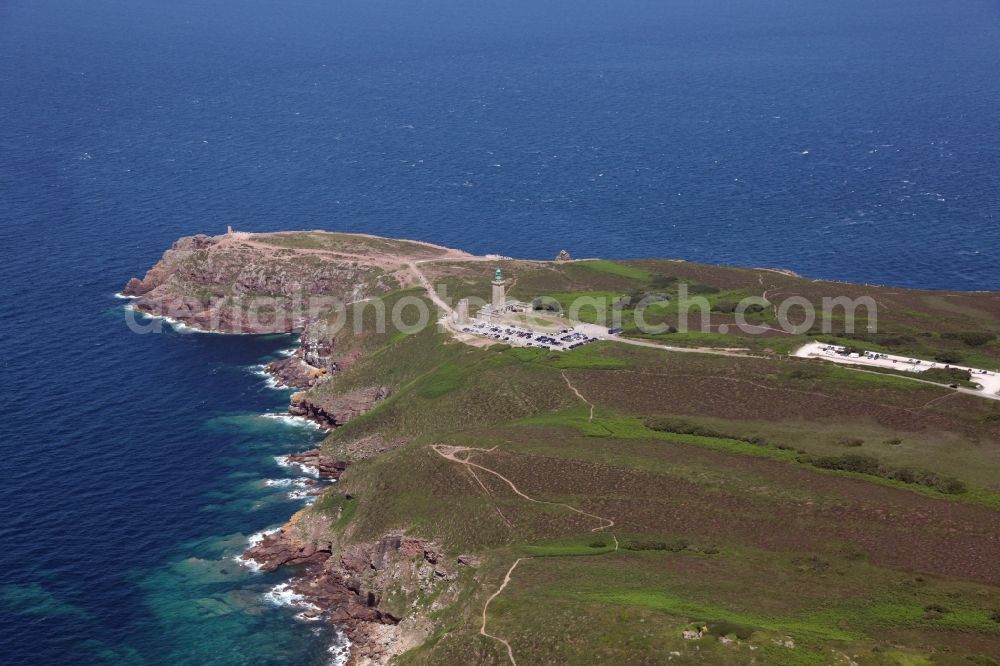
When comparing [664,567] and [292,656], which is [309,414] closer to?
[292,656]

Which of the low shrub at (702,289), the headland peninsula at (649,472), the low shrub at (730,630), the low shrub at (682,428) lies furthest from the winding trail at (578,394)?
the low shrub at (730,630)

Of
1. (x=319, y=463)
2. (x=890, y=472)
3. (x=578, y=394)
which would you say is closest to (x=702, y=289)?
(x=578, y=394)

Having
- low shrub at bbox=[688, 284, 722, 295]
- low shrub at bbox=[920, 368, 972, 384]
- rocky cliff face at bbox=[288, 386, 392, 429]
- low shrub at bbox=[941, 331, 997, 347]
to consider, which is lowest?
rocky cliff face at bbox=[288, 386, 392, 429]

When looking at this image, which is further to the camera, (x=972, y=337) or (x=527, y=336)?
(x=527, y=336)

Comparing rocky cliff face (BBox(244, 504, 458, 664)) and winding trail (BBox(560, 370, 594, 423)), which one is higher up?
winding trail (BBox(560, 370, 594, 423))

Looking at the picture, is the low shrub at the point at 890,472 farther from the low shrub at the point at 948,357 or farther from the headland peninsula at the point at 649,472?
the low shrub at the point at 948,357

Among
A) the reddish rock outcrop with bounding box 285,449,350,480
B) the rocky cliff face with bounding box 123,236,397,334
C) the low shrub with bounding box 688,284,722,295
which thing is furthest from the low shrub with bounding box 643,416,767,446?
the rocky cliff face with bounding box 123,236,397,334

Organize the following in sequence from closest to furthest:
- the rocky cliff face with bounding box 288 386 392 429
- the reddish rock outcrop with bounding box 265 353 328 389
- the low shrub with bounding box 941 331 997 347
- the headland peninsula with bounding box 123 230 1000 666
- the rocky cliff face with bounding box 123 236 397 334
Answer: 1. the headland peninsula with bounding box 123 230 1000 666
2. the low shrub with bounding box 941 331 997 347
3. the rocky cliff face with bounding box 288 386 392 429
4. the reddish rock outcrop with bounding box 265 353 328 389
5. the rocky cliff face with bounding box 123 236 397 334

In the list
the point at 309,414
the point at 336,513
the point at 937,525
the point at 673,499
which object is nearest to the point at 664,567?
the point at 673,499

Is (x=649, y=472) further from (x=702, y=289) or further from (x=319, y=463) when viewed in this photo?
(x=702, y=289)

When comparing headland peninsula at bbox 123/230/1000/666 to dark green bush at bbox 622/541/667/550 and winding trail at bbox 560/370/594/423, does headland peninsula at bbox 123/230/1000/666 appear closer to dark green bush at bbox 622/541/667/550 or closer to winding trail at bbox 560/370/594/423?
dark green bush at bbox 622/541/667/550

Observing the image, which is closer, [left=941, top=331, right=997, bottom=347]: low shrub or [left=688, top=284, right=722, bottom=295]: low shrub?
[left=941, top=331, right=997, bottom=347]: low shrub
